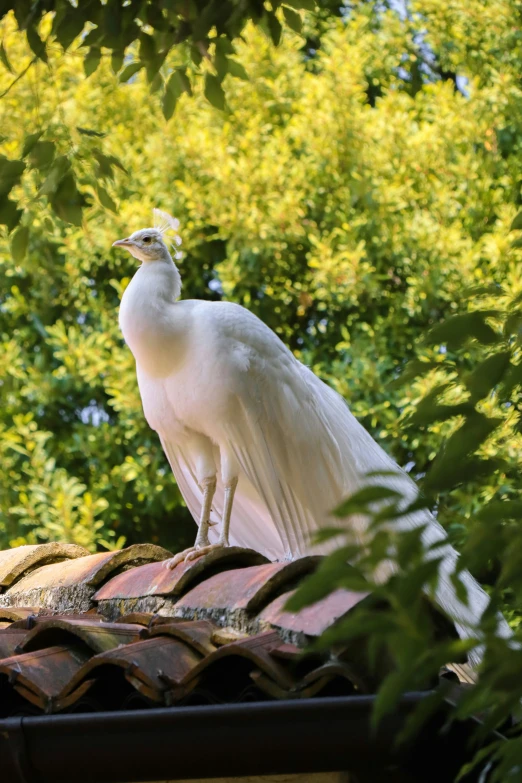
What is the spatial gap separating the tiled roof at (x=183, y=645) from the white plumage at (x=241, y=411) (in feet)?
2.53

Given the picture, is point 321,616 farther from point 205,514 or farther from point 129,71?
point 205,514

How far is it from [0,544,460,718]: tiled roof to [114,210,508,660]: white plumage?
772 mm

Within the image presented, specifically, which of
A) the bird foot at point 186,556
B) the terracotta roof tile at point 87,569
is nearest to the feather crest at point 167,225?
the terracotta roof tile at point 87,569

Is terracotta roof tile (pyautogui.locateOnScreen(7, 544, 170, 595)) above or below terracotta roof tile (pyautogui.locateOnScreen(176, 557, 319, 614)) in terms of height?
below

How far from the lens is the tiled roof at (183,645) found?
2.24 metres

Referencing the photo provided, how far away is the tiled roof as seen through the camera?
2244 millimetres

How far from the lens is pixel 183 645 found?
2.49 m

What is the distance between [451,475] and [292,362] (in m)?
2.64

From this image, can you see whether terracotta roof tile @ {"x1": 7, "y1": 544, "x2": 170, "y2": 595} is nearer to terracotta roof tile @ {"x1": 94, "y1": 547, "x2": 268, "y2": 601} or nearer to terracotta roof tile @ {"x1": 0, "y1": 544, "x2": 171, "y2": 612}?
terracotta roof tile @ {"x1": 0, "y1": 544, "x2": 171, "y2": 612}

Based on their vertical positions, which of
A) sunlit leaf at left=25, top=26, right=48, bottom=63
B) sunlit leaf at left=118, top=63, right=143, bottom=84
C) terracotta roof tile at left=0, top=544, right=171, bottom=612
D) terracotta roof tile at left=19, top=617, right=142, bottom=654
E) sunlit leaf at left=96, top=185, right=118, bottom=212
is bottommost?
terracotta roof tile at left=0, top=544, right=171, bottom=612

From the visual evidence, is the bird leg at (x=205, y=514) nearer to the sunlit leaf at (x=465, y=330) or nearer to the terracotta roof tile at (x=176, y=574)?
the terracotta roof tile at (x=176, y=574)

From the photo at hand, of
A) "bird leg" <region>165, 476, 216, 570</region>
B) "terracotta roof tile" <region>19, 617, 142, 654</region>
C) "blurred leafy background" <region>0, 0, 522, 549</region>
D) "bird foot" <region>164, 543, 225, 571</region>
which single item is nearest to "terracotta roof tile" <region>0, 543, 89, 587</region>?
"bird leg" <region>165, 476, 216, 570</region>

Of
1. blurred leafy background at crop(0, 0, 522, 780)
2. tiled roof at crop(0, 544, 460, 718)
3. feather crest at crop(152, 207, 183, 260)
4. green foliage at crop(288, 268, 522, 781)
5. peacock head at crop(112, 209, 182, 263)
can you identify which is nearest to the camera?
green foliage at crop(288, 268, 522, 781)

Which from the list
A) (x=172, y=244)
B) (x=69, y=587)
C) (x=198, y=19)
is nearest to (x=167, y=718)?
(x=69, y=587)
